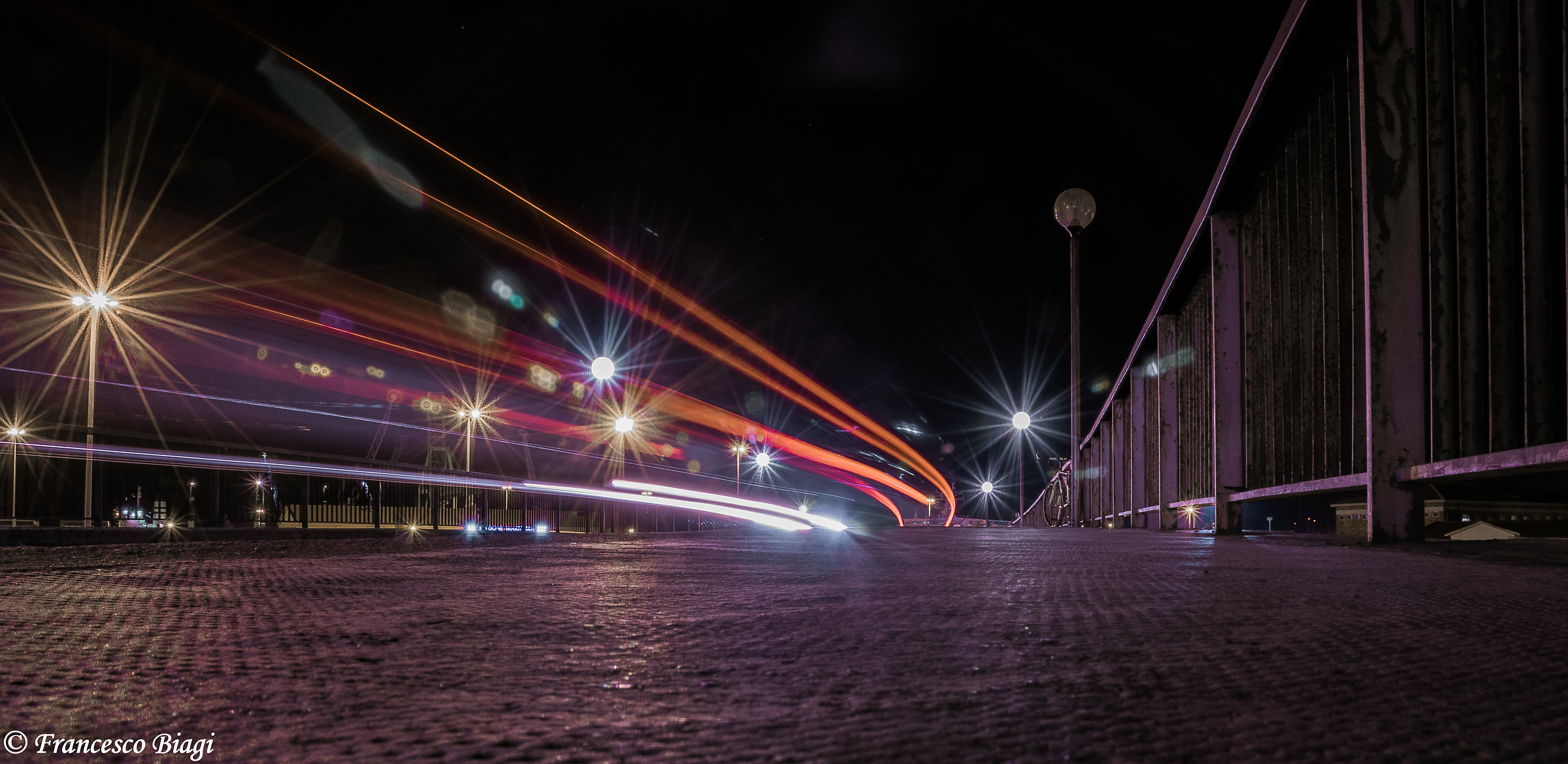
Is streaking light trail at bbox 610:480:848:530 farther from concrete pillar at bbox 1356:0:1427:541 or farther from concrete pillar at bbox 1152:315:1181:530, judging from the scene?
concrete pillar at bbox 1356:0:1427:541

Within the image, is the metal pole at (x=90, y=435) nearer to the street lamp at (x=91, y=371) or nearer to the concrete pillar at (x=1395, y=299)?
the street lamp at (x=91, y=371)

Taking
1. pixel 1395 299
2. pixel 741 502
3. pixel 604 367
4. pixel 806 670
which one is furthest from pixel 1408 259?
pixel 604 367

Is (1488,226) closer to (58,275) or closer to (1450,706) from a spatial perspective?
(1450,706)

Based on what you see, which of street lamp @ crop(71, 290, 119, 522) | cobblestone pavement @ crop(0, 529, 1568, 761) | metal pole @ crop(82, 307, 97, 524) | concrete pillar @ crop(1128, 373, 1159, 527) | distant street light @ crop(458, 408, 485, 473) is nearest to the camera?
cobblestone pavement @ crop(0, 529, 1568, 761)

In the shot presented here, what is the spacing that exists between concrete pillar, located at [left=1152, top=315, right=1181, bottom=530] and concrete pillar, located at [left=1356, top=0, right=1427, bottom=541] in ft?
36.6

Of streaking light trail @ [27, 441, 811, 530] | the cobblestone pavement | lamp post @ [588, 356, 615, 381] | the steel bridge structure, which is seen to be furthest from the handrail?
lamp post @ [588, 356, 615, 381]

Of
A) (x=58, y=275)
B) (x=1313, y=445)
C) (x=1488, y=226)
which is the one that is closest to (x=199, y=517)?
(x=1313, y=445)

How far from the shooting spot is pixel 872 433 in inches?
2346

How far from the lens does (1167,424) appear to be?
18.8 m

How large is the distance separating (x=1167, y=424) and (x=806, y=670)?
745 inches

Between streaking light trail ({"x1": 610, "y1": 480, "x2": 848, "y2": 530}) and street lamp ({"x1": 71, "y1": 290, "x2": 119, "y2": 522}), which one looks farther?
streaking light trail ({"x1": 610, "y1": 480, "x2": 848, "y2": 530})

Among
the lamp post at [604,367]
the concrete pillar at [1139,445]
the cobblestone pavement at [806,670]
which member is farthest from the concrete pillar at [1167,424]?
the lamp post at [604,367]

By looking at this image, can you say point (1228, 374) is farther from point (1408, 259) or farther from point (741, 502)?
point (741, 502)

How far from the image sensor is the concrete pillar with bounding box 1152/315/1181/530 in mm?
18141
